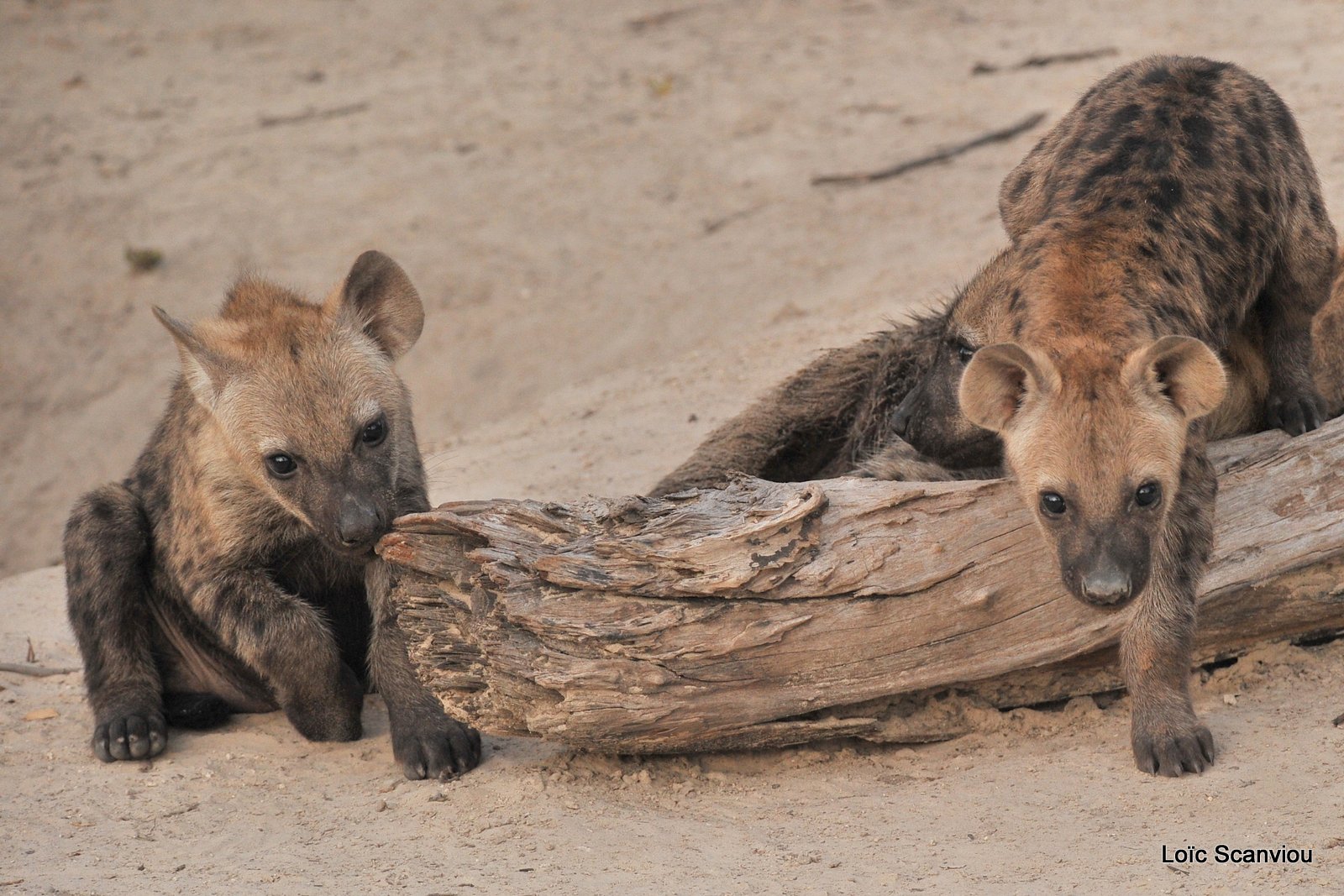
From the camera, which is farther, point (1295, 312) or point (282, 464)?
point (1295, 312)

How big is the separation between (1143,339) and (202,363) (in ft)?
8.92

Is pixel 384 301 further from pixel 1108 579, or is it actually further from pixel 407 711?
pixel 1108 579

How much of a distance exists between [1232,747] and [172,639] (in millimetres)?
3331

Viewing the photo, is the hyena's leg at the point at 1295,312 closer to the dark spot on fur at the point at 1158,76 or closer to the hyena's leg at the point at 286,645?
the dark spot on fur at the point at 1158,76

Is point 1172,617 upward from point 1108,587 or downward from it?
downward

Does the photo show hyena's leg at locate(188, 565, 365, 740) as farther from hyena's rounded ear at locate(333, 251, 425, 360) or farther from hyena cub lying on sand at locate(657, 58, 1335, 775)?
hyena cub lying on sand at locate(657, 58, 1335, 775)

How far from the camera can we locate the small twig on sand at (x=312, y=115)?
35.8 ft

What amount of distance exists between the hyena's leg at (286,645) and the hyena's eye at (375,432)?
1.89 ft

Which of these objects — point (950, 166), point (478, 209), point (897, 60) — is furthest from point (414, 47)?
point (950, 166)

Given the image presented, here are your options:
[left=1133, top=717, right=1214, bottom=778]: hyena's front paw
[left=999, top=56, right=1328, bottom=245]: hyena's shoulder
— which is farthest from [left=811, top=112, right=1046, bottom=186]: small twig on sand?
[left=1133, top=717, right=1214, bottom=778]: hyena's front paw

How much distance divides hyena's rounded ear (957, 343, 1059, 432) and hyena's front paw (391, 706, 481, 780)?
1.69m

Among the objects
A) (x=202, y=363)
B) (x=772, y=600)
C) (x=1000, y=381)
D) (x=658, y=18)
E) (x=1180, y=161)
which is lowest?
(x=772, y=600)

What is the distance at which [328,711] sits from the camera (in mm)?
4297

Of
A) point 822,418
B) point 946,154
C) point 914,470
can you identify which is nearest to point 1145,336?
point 914,470
